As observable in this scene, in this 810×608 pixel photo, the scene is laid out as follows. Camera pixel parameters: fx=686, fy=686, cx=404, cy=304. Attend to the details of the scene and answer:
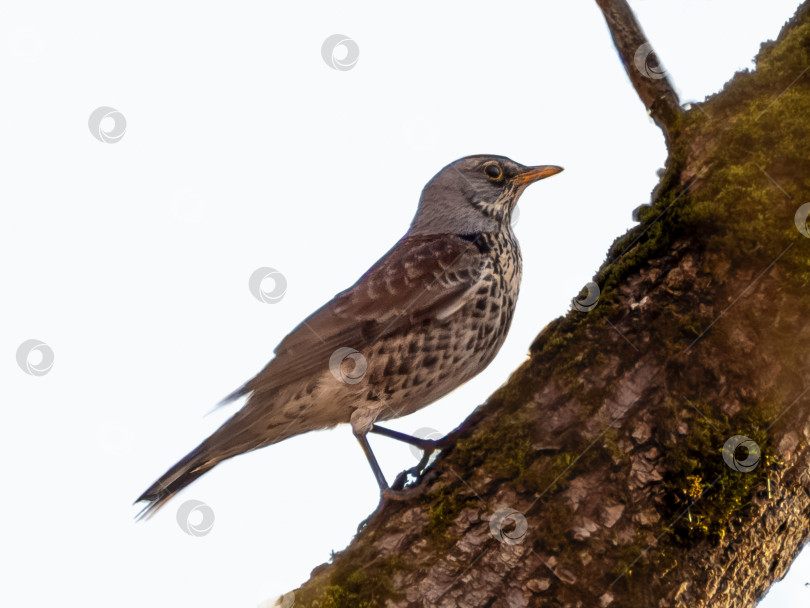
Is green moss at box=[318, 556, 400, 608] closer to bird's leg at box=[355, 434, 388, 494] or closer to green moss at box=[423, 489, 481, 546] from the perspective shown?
green moss at box=[423, 489, 481, 546]

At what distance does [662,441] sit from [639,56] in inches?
77.9

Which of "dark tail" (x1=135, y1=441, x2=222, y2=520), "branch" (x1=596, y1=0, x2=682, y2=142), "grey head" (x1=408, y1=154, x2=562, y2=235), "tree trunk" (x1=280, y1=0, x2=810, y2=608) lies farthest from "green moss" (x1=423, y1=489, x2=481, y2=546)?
"grey head" (x1=408, y1=154, x2=562, y2=235)

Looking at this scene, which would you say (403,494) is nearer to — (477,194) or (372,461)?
(372,461)

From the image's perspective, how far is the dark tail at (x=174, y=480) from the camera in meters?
3.96

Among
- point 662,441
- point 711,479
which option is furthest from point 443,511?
point 711,479

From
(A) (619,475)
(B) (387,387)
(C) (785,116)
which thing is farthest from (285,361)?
(C) (785,116)

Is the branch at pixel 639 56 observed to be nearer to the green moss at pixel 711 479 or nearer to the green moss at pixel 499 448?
the green moss at pixel 711 479

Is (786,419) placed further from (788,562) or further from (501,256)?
(501,256)

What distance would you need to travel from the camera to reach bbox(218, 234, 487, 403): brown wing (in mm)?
4090

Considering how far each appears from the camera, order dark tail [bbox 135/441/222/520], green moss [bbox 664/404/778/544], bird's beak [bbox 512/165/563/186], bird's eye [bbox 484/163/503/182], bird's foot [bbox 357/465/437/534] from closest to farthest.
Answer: green moss [bbox 664/404/778/544]
bird's foot [bbox 357/465/437/534]
dark tail [bbox 135/441/222/520]
bird's beak [bbox 512/165/563/186]
bird's eye [bbox 484/163/503/182]

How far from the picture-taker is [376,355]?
4.05 meters

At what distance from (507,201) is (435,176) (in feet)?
2.33

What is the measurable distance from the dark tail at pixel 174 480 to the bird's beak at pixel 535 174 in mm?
2916

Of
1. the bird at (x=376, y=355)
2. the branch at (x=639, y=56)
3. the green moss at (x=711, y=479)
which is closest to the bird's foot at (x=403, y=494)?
the bird at (x=376, y=355)
